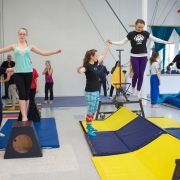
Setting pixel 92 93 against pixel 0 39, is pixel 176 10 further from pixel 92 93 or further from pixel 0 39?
pixel 92 93

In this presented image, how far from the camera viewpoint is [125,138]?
12.8 ft

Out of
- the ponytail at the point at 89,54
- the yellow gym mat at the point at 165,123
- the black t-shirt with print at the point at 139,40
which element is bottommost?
the yellow gym mat at the point at 165,123

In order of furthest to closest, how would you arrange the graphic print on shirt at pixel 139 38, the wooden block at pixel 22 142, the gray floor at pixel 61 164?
1. the graphic print on shirt at pixel 139 38
2. the wooden block at pixel 22 142
3. the gray floor at pixel 61 164

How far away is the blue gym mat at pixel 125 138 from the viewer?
11.1 ft

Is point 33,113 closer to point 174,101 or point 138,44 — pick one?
point 138,44

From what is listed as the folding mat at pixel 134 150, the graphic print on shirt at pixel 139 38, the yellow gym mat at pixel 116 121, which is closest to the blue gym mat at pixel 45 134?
the folding mat at pixel 134 150

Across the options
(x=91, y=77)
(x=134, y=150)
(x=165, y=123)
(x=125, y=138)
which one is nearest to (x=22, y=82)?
(x=91, y=77)

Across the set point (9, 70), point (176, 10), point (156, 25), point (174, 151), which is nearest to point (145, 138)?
point (174, 151)

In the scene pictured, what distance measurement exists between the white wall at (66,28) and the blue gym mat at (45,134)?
4.69 metres

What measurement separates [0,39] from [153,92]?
559 centimetres

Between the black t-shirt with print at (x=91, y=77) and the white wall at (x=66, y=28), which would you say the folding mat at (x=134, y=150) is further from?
the white wall at (x=66, y=28)

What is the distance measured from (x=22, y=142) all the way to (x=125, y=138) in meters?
1.51

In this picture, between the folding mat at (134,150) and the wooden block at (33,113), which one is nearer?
the folding mat at (134,150)

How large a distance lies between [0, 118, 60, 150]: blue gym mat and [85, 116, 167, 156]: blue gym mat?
0.52m
